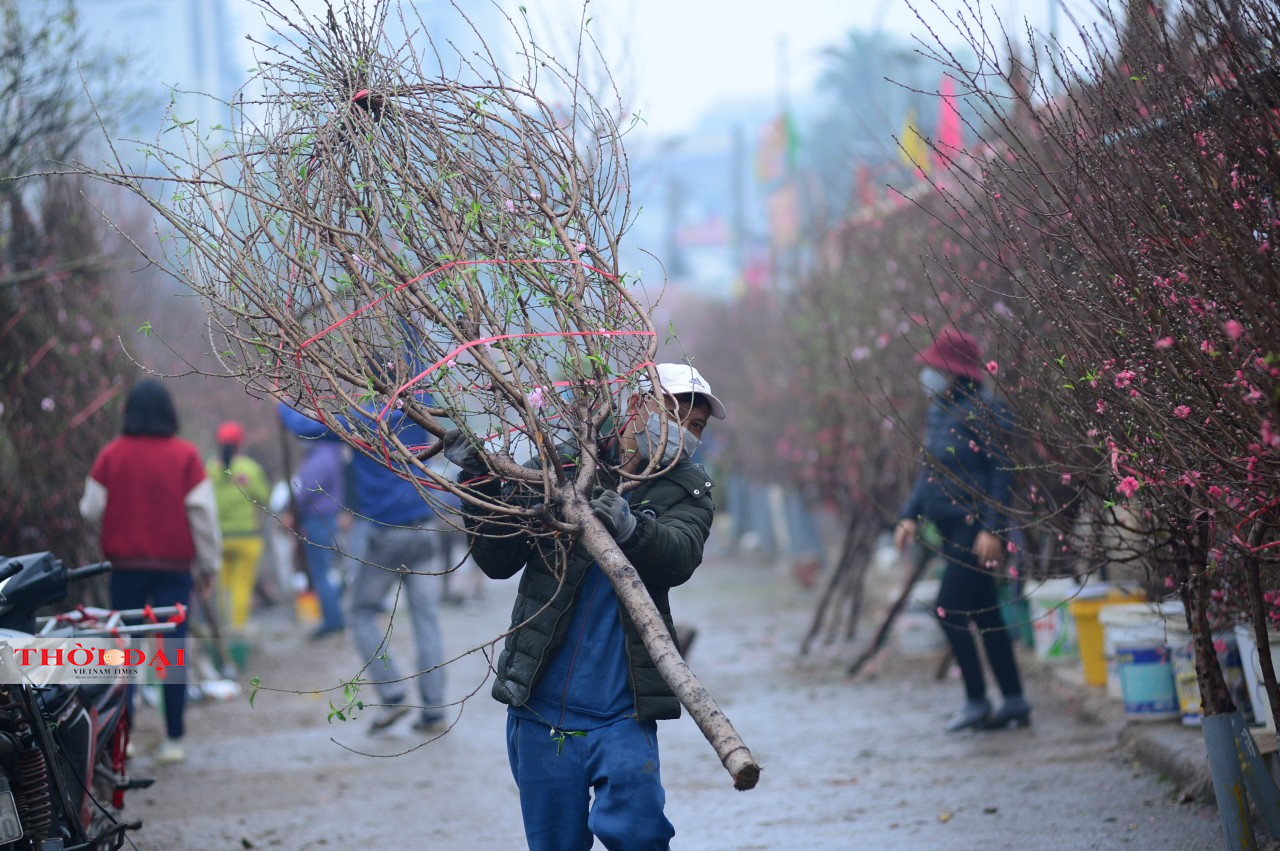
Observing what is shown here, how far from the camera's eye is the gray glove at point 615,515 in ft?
13.2

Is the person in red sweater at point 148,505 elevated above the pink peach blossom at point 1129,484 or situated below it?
above

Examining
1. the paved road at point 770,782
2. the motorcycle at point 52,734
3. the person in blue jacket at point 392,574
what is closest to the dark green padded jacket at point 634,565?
the paved road at point 770,782

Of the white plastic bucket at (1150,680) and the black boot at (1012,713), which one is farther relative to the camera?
the black boot at (1012,713)

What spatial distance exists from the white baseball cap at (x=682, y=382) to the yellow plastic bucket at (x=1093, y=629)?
484 cm

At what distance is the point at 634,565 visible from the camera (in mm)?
4168

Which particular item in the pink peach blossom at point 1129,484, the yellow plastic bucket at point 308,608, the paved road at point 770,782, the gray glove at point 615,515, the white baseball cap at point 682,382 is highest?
the white baseball cap at point 682,382

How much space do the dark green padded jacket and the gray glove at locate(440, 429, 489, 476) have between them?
0.12 meters

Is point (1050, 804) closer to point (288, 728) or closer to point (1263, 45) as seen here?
point (1263, 45)

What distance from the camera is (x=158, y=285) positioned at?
1841cm

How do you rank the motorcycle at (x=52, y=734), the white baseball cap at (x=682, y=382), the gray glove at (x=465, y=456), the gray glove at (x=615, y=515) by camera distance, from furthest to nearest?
the motorcycle at (x=52, y=734)
the white baseball cap at (x=682, y=382)
the gray glove at (x=465, y=456)
the gray glove at (x=615, y=515)

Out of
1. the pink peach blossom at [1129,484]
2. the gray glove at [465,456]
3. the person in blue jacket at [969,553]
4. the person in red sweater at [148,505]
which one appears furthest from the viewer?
the person in red sweater at [148,505]

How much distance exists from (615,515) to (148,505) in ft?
16.1

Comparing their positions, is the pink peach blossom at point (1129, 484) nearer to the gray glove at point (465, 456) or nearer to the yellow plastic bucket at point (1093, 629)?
the gray glove at point (465, 456)

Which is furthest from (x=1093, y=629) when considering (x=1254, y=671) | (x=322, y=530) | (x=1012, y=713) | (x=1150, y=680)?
(x=322, y=530)
